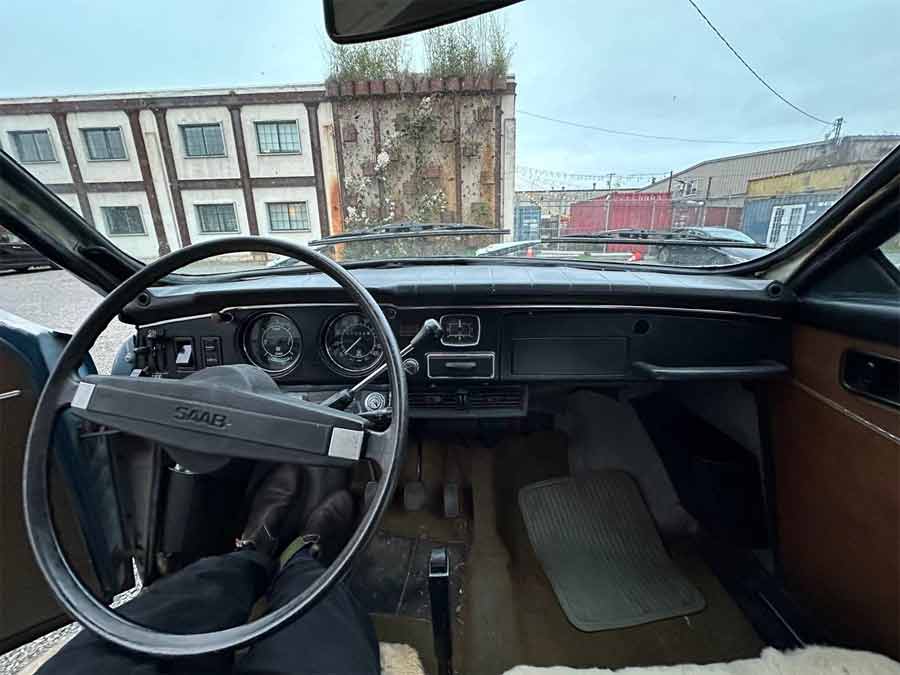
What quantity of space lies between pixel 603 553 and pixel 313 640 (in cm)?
132

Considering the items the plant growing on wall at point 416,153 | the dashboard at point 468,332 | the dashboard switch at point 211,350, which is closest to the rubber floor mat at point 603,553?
the dashboard at point 468,332

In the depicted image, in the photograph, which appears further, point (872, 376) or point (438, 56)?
point (438, 56)

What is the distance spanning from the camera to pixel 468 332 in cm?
154

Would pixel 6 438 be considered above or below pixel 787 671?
above

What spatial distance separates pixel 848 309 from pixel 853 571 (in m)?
0.75

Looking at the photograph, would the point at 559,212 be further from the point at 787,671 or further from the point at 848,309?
the point at 787,671

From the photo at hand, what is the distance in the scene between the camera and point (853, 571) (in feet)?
3.96

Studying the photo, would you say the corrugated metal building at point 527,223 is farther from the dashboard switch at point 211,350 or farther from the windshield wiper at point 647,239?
the dashboard switch at point 211,350

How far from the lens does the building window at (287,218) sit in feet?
6.88

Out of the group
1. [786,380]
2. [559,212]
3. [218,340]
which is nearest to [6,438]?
[218,340]

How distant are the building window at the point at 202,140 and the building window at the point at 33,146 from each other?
1.02 metres

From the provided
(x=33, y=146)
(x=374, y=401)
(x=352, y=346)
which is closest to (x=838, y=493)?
(x=374, y=401)

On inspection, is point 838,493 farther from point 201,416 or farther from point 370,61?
point 370,61

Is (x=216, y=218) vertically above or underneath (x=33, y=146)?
underneath
